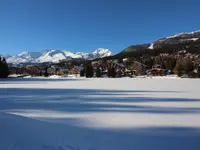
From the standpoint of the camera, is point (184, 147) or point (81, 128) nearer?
point (184, 147)

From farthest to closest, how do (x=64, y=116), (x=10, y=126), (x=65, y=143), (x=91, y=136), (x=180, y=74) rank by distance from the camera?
(x=180, y=74), (x=64, y=116), (x=10, y=126), (x=91, y=136), (x=65, y=143)

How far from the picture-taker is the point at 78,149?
15.6 feet

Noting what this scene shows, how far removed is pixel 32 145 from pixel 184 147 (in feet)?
9.66

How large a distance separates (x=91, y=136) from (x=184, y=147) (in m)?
1.96

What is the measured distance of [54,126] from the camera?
6309mm

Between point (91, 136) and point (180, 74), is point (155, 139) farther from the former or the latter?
point (180, 74)

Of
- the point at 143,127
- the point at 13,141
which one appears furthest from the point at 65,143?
the point at 143,127

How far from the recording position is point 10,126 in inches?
234

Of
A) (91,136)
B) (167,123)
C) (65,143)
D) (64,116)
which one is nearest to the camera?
(65,143)

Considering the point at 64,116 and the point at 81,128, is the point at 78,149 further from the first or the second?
the point at 64,116

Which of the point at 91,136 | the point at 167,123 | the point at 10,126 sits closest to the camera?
the point at 91,136

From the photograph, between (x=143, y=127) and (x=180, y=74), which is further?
(x=180, y=74)

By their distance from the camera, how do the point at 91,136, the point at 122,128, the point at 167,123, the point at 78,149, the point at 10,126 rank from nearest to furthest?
the point at 78,149, the point at 91,136, the point at 10,126, the point at 122,128, the point at 167,123

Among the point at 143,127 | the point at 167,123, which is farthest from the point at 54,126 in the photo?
the point at 167,123
